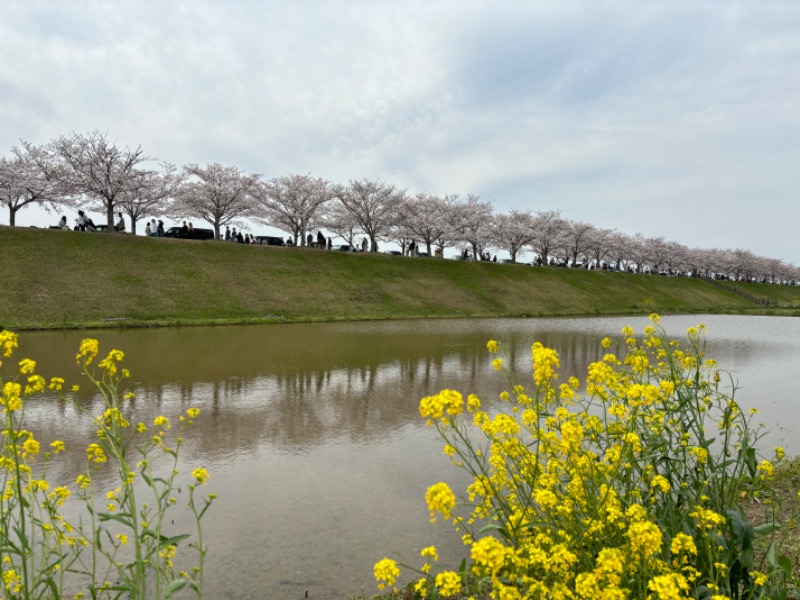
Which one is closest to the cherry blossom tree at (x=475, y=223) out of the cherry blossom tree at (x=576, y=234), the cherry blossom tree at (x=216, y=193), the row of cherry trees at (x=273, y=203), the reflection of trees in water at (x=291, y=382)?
the row of cherry trees at (x=273, y=203)

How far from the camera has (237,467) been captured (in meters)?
6.14

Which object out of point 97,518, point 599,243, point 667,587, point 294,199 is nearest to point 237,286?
point 294,199

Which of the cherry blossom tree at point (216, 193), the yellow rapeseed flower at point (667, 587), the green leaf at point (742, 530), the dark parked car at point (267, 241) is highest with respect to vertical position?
the cherry blossom tree at point (216, 193)

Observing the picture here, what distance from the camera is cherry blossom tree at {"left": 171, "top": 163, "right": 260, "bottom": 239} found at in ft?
144

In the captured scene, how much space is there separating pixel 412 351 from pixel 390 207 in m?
36.5

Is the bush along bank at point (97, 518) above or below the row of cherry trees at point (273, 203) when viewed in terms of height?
below

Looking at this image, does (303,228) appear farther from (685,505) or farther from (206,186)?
(685,505)

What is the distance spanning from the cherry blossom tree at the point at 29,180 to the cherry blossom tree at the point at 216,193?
A: 31.5 feet

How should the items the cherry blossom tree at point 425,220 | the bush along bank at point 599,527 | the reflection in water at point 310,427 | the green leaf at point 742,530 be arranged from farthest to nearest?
1. the cherry blossom tree at point 425,220
2. the reflection in water at point 310,427
3. the green leaf at point 742,530
4. the bush along bank at point 599,527

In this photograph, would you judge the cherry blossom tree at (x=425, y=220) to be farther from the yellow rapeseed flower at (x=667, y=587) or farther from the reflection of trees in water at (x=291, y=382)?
the yellow rapeseed flower at (x=667, y=587)

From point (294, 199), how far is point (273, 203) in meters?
4.49

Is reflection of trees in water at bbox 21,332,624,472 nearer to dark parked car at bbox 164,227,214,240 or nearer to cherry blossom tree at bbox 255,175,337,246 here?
dark parked car at bbox 164,227,214,240

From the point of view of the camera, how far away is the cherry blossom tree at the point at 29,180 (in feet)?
115

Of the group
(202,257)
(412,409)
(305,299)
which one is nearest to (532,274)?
(305,299)
